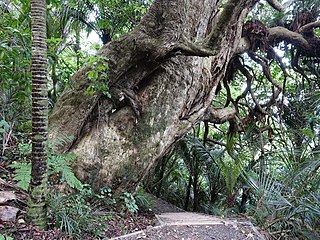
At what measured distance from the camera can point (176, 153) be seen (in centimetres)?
636

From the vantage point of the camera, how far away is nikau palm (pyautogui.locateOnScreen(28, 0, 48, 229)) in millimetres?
1992

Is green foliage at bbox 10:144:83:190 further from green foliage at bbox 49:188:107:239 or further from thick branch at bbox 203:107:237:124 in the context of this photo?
thick branch at bbox 203:107:237:124

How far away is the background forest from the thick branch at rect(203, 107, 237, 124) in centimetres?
41

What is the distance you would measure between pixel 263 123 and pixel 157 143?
3350 millimetres

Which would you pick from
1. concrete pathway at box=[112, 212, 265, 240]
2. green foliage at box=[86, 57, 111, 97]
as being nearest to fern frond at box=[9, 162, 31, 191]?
green foliage at box=[86, 57, 111, 97]

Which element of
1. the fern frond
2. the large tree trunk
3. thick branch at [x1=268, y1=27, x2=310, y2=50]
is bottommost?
the fern frond

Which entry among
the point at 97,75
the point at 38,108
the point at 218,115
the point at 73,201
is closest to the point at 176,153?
the point at 218,115

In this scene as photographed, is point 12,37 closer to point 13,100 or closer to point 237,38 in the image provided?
point 13,100

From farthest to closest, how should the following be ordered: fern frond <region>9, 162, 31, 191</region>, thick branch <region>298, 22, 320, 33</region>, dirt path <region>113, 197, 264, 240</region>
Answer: thick branch <region>298, 22, 320, 33</region>, dirt path <region>113, 197, 264, 240</region>, fern frond <region>9, 162, 31, 191</region>

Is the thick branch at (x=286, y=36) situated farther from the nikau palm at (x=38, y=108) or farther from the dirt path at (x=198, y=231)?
the nikau palm at (x=38, y=108)

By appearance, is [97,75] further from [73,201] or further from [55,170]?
[73,201]

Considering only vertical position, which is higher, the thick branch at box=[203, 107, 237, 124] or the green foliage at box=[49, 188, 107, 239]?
the thick branch at box=[203, 107, 237, 124]

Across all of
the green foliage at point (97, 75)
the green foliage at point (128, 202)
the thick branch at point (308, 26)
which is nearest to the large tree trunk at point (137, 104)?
the green foliage at point (128, 202)

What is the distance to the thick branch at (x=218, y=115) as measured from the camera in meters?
5.19
